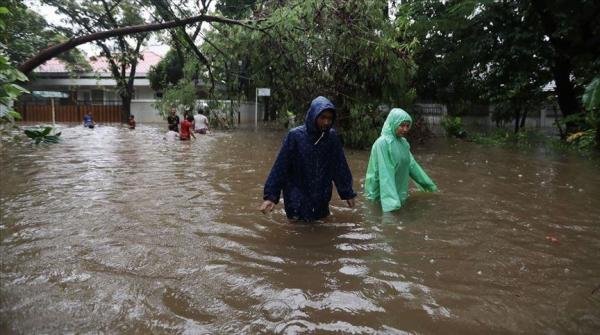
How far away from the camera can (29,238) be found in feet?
15.0

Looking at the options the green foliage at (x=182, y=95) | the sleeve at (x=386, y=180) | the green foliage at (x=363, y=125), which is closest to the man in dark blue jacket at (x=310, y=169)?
the sleeve at (x=386, y=180)

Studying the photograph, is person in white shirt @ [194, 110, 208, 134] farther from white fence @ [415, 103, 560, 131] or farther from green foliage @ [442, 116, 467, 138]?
white fence @ [415, 103, 560, 131]

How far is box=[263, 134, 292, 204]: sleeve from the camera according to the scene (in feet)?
16.0

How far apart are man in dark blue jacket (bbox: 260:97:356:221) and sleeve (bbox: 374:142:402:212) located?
0.81 metres

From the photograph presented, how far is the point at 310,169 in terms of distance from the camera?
4934 millimetres

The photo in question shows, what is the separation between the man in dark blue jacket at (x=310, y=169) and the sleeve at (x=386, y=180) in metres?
0.81

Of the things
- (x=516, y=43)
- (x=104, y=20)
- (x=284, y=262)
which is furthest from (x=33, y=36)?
(x=516, y=43)

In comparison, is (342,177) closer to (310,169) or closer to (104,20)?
(310,169)

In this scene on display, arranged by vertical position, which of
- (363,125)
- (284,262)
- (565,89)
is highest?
(565,89)

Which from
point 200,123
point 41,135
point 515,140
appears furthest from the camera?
point 515,140

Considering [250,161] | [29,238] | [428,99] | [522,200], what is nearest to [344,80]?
[250,161]

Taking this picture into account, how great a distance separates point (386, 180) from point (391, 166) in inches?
9.2

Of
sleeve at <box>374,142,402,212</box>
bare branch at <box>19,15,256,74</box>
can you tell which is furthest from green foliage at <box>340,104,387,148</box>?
sleeve at <box>374,142,402,212</box>

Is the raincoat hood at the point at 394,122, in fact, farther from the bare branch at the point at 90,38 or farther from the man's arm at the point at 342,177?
the bare branch at the point at 90,38
